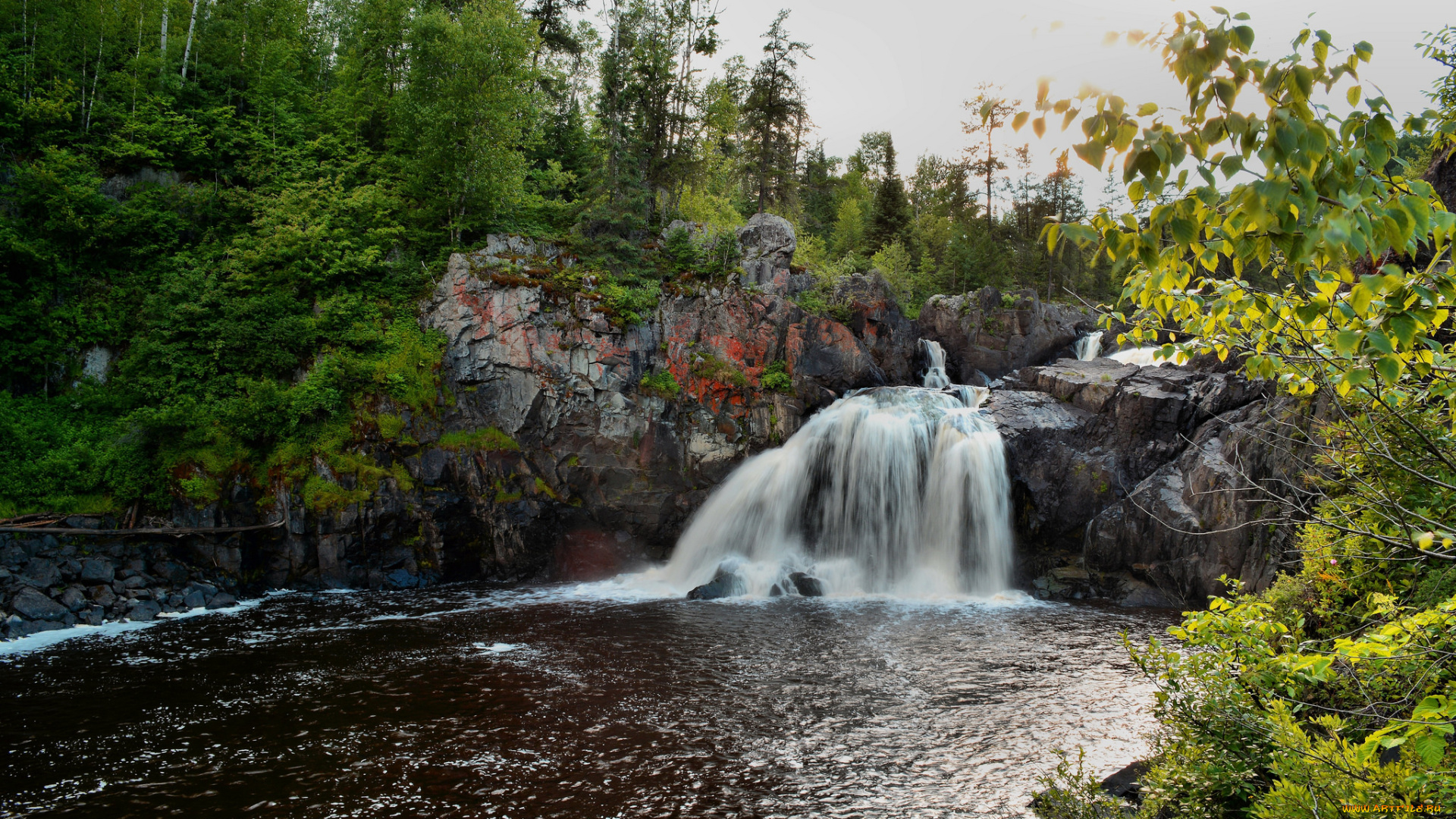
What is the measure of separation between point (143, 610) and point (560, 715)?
10.4 m

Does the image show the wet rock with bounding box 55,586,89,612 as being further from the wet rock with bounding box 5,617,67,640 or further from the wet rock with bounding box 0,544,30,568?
the wet rock with bounding box 0,544,30,568

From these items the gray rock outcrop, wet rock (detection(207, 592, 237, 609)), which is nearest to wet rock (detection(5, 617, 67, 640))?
wet rock (detection(207, 592, 237, 609))

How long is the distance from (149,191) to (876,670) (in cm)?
2306

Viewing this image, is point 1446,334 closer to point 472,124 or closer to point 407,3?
point 472,124

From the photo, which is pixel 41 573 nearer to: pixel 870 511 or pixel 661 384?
pixel 661 384

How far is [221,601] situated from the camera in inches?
559

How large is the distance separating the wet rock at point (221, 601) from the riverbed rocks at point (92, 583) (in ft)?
0.04

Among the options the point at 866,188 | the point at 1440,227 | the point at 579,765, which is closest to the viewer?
the point at 1440,227

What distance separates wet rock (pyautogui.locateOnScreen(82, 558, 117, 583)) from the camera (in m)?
13.3

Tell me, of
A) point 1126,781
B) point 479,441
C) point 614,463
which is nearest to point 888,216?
point 614,463

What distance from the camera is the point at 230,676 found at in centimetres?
972

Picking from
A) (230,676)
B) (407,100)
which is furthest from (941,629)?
(407,100)

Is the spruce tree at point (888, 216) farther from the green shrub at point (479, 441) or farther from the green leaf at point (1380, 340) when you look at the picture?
the green leaf at point (1380, 340)

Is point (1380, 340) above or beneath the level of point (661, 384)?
beneath
